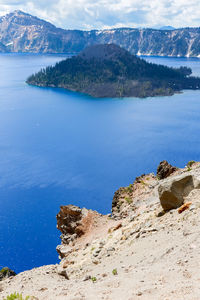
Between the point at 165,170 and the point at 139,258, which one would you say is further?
the point at 165,170

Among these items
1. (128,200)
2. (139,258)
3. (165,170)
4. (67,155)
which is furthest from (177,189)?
(67,155)

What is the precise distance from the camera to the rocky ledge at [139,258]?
13.0m

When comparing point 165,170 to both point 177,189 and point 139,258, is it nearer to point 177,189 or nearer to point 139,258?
point 177,189

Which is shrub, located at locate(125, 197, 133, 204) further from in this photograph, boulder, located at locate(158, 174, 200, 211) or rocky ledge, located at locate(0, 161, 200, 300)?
boulder, located at locate(158, 174, 200, 211)

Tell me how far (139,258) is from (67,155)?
82.5 m

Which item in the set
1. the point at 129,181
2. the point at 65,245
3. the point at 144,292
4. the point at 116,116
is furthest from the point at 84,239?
the point at 116,116

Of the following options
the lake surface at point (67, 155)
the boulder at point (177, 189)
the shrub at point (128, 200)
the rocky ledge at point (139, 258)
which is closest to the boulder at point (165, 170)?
the shrub at point (128, 200)

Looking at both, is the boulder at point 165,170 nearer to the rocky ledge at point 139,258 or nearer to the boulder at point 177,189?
→ the rocky ledge at point 139,258

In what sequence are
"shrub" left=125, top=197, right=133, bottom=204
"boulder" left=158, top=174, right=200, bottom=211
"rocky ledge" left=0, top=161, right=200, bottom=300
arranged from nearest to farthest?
"rocky ledge" left=0, top=161, right=200, bottom=300, "boulder" left=158, top=174, right=200, bottom=211, "shrub" left=125, top=197, right=133, bottom=204

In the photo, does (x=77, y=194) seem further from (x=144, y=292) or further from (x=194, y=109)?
(x=194, y=109)

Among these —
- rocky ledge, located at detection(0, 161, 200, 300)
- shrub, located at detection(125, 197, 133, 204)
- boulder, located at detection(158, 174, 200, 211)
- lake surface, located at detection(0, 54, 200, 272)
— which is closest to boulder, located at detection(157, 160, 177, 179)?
shrub, located at detection(125, 197, 133, 204)

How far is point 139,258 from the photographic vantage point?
17.1 m

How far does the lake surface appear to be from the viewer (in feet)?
193

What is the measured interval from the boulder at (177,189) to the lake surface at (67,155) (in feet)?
114
